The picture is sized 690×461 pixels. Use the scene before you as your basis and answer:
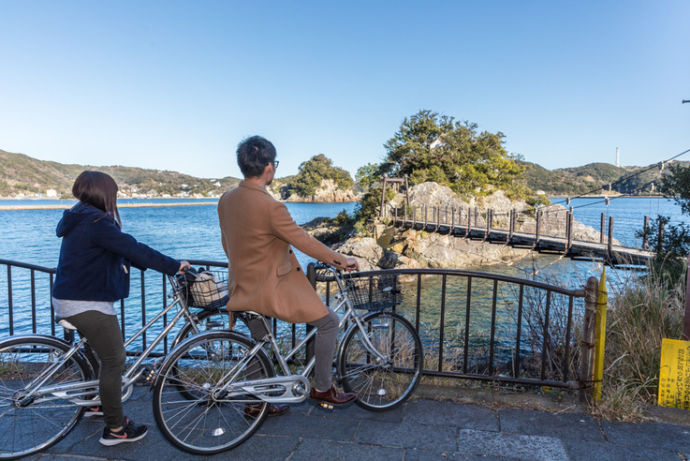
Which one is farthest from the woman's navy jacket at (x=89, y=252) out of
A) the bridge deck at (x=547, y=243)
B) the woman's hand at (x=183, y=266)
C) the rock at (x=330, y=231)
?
the rock at (x=330, y=231)

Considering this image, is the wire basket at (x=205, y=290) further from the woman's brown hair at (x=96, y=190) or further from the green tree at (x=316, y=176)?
the green tree at (x=316, y=176)

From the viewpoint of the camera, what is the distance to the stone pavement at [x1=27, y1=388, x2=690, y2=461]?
2375mm

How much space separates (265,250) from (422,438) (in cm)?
146

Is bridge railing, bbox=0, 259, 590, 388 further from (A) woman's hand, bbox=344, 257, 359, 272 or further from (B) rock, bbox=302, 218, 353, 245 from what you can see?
(B) rock, bbox=302, 218, 353, 245

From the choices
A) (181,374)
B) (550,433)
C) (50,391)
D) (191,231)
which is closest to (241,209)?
(181,374)

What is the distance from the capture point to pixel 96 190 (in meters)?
2.24

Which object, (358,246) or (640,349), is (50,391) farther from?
(358,246)

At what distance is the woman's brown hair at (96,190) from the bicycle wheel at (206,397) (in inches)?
33.7

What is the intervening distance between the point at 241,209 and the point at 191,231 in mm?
58429

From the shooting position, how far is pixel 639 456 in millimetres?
2383

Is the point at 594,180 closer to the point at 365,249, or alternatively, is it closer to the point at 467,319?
the point at 365,249

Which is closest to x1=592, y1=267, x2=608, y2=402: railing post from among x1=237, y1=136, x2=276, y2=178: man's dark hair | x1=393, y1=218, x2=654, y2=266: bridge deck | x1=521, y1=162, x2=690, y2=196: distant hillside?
x1=237, y1=136, x2=276, y2=178: man's dark hair

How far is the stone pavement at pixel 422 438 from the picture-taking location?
238 centimetres

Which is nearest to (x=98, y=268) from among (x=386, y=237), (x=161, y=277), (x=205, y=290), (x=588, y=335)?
(x=205, y=290)
